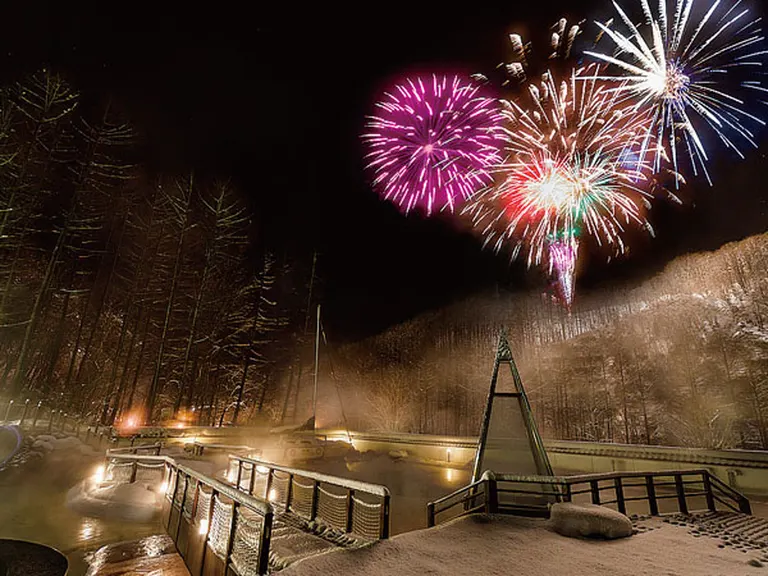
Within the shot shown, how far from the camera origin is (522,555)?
5.95 meters

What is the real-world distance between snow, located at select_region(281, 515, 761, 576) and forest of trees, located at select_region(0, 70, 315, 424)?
59.6 feet

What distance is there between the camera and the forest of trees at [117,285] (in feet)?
58.4

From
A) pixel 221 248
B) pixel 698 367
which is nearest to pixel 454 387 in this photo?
pixel 698 367

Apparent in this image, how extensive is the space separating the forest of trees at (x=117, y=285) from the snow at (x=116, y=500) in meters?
6.60

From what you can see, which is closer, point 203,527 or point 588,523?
point 588,523

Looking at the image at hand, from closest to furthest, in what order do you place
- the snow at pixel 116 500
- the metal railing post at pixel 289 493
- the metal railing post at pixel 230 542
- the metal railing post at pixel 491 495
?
the metal railing post at pixel 230 542, the metal railing post at pixel 289 493, the metal railing post at pixel 491 495, the snow at pixel 116 500

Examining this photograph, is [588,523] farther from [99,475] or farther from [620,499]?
[99,475]

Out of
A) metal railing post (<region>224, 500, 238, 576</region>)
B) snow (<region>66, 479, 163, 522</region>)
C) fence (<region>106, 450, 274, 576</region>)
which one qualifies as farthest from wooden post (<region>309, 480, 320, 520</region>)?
snow (<region>66, 479, 163, 522</region>)

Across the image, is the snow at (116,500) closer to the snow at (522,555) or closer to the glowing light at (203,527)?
the glowing light at (203,527)

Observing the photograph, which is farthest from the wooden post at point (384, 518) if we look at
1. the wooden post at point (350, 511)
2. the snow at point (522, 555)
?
the wooden post at point (350, 511)

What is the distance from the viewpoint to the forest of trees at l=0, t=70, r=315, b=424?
17.8 m

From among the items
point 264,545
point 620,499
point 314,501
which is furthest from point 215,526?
point 620,499

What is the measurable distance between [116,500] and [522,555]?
12664 millimetres

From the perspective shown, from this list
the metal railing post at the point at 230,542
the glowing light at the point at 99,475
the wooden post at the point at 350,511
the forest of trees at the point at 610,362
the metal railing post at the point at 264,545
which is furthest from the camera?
the forest of trees at the point at 610,362
